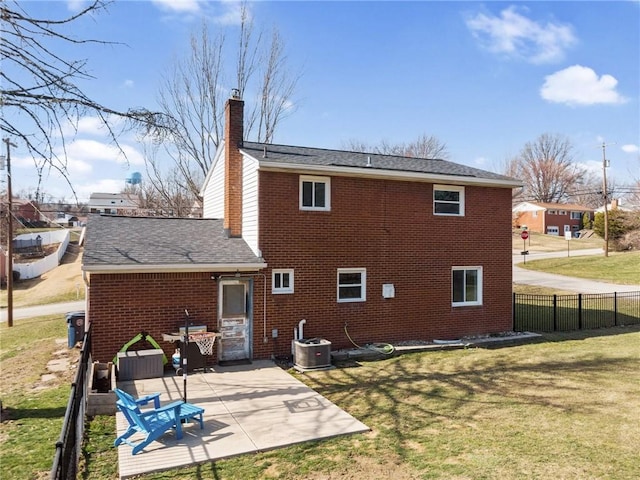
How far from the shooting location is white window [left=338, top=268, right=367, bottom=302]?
1341 cm

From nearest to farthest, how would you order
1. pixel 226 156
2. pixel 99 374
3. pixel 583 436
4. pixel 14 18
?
pixel 14 18 → pixel 583 436 → pixel 99 374 → pixel 226 156

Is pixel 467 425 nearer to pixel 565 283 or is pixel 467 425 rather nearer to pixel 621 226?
Answer: pixel 565 283

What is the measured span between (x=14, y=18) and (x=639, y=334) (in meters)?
19.4

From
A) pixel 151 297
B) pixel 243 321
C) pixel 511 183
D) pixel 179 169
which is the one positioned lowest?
pixel 243 321

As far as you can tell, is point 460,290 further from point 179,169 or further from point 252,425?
point 179,169

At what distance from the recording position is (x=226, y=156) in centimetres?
1408

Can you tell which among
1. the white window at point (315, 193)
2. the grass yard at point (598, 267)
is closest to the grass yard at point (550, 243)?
the grass yard at point (598, 267)

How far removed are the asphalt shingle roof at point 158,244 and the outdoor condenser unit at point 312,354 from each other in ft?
8.31

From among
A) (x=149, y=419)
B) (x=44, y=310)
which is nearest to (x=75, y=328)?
(x=149, y=419)

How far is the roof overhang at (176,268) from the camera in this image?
10.4 metres

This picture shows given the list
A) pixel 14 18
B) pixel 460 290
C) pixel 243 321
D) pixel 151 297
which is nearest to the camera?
pixel 14 18

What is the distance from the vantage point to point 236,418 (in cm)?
808

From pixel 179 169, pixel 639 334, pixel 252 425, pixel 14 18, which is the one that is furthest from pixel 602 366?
pixel 179 169

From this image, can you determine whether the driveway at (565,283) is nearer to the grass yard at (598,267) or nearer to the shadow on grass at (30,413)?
the grass yard at (598,267)
